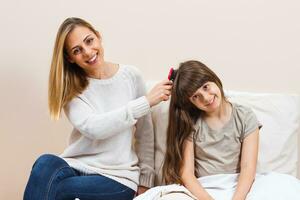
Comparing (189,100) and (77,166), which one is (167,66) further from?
(77,166)

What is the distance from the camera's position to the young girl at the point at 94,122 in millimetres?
1425

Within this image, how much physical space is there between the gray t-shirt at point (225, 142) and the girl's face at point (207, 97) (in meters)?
0.08

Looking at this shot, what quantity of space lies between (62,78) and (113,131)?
26 centimetres

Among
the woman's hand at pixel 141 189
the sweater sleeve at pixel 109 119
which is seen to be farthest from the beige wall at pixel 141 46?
the woman's hand at pixel 141 189

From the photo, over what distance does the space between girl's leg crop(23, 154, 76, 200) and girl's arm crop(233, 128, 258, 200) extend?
0.57 metres

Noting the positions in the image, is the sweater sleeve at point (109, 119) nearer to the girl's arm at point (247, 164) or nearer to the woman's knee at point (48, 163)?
the woman's knee at point (48, 163)

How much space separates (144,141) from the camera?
1.59 metres

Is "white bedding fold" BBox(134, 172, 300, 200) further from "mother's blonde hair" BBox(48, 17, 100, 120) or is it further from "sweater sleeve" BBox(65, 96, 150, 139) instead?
"mother's blonde hair" BBox(48, 17, 100, 120)

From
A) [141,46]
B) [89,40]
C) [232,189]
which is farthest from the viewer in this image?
[141,46]

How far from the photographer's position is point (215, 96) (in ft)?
4.61

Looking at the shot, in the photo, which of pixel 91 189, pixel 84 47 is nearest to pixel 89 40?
pixel 84 47

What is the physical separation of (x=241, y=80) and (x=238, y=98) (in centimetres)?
15

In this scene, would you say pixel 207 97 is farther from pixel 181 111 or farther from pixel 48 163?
pixel 48 163

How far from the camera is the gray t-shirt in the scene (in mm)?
1426
